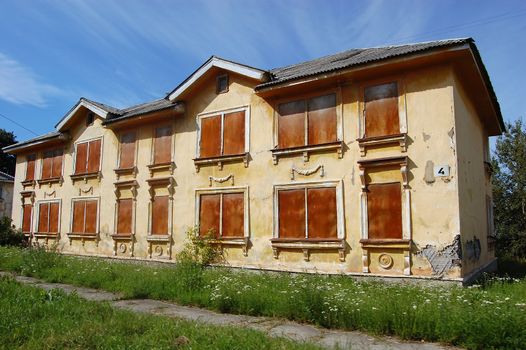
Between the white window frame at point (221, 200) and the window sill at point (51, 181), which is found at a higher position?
the window sill at point (51, 181)

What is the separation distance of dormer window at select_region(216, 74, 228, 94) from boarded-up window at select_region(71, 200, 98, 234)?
7.54 m

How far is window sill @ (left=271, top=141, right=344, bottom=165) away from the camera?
37.3 feet

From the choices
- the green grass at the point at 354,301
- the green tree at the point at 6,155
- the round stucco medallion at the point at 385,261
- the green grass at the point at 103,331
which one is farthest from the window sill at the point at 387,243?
the green tree at the point at 6,155

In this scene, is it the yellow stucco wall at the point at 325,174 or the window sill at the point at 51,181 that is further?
the window sill at the point at 51,181

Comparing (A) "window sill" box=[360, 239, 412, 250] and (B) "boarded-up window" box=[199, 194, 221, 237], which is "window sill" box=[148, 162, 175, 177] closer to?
(B) "boarded-up window" box=[199, 194, 221, 237]

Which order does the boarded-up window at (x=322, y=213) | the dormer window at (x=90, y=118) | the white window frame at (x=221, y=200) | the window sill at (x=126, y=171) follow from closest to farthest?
the boarded-up window at (x=322, y=213)
the white window frame at (x=221, y=200)
the window sill at (x=126, y=171)
the dormer window at (x=90, y=118)

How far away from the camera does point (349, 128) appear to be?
1134 centimetres

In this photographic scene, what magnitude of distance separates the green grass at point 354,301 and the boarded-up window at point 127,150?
17.5 feet

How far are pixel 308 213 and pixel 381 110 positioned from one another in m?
3.40

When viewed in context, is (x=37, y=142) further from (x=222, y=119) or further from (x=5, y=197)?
(x=5, y=197)

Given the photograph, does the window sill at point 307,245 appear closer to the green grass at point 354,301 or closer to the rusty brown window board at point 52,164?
the green grass at point 354,301

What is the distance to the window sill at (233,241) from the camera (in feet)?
41.7

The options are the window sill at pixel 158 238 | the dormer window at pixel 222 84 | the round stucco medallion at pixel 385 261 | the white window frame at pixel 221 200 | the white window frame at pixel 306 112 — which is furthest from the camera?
the window sill at pixel 158 238

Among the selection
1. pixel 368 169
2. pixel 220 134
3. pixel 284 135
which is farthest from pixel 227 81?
pixel 368 169
